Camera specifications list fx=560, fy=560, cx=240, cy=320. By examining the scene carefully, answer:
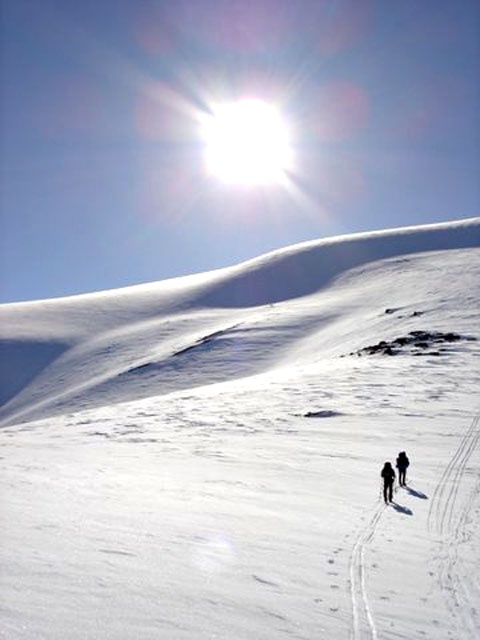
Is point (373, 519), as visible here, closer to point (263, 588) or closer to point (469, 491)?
point (469, 491)

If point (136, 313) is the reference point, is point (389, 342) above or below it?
below

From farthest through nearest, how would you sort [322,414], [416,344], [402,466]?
[416,344] → [322,414] → [402,466]

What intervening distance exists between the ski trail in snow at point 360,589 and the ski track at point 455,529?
3.59 feet

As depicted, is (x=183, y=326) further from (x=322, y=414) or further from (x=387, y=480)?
(x=387, y=480)

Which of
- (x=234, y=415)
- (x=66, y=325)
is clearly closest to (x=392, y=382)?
(x=234, y=415)

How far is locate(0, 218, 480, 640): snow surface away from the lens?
652cm

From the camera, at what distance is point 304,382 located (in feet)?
97.3

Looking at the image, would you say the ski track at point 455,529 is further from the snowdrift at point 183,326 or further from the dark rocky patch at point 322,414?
the snowdrift at point 183,326

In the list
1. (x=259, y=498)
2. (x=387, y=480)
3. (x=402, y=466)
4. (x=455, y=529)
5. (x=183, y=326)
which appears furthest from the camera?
(x=183, y=326)

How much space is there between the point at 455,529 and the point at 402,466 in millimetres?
3536

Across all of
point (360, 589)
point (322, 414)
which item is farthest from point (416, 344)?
point (360, 589)

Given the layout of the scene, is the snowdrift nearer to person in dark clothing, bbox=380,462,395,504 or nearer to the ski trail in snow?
person in dark clothing, bbox=380,462,395,504

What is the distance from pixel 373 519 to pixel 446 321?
34500mm

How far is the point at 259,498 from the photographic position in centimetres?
1237
